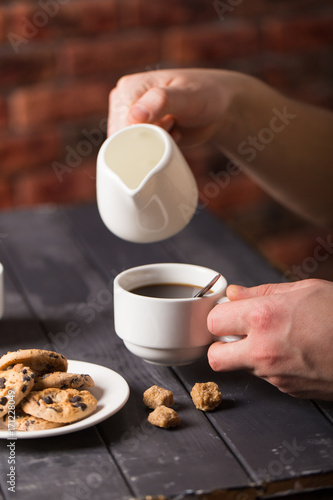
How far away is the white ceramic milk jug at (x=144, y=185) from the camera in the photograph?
846 millimetres

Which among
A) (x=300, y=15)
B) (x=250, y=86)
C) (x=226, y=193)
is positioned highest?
(x=250, y=86)

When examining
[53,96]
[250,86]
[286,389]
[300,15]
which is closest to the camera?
[286,389]

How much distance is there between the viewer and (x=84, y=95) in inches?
75.4

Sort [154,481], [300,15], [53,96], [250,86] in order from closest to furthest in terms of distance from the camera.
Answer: [154,481]
[250,86]
[53,96]
[300,15]

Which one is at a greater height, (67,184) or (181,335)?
(181,335)

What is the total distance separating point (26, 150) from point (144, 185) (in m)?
1.15

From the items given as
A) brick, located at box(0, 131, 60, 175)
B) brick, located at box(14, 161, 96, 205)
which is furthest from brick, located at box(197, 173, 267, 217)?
brick, located at box(0, 131, 60, 175)

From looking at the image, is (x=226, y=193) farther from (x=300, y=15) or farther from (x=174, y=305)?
(x=174, y=305)

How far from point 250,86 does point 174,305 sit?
0.59 m

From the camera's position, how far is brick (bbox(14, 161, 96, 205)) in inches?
76.7

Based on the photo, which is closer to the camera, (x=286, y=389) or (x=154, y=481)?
(x=154, y=481)

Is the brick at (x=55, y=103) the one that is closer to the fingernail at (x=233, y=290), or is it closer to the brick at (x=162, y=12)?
the brick at (x=162, y=12)

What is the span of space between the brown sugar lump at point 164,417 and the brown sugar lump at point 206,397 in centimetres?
3

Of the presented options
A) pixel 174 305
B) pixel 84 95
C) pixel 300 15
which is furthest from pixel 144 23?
pixel 174 305
